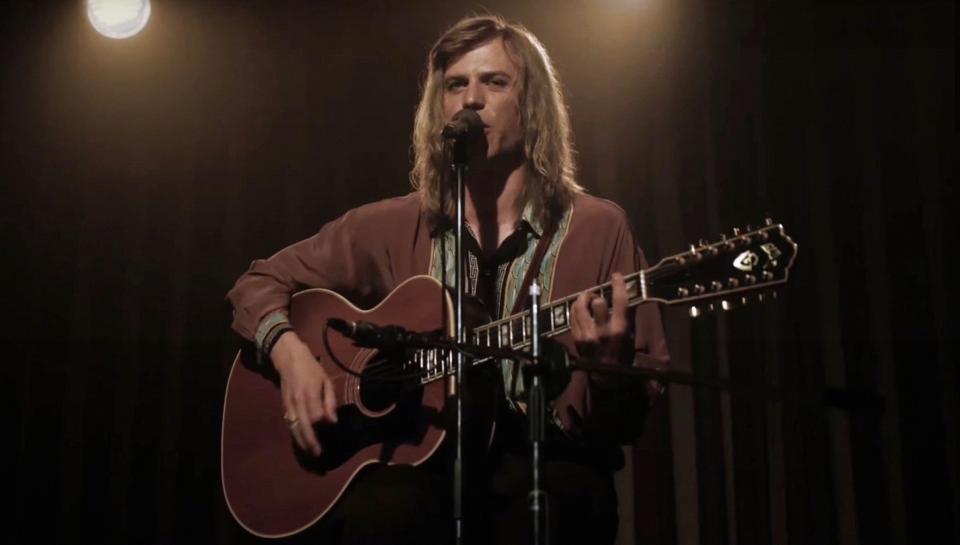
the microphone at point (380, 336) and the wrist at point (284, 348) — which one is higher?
the wrist at point (284, 348)

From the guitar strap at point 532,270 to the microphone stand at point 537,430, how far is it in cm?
72

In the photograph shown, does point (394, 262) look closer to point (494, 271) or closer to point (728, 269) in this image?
point (494, 271)

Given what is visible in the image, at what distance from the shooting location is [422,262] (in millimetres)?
2773

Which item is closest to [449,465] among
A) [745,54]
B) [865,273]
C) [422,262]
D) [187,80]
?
[422,262]

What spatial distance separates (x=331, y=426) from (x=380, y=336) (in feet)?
2.08

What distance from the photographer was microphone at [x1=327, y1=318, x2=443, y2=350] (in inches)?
73.3

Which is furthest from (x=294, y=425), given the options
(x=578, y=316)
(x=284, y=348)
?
(x=578, y=316)

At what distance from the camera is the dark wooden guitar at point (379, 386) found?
2110 mm

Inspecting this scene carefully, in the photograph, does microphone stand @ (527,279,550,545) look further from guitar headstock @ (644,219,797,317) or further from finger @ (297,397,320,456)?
finger @ (297,397,320,456)

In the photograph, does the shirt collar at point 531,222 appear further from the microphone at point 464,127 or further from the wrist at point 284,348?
the wrist at point 284,348

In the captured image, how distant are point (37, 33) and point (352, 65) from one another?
1.31 m

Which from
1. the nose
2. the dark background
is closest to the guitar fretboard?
the nose

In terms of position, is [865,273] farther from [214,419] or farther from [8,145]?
[8,145]

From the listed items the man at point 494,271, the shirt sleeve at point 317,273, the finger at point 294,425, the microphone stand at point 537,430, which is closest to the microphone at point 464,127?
the man at point 494,271
